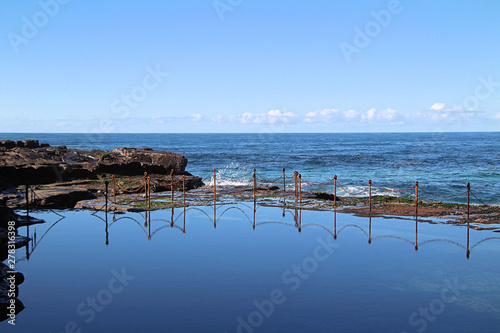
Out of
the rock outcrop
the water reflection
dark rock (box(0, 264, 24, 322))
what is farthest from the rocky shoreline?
dark rock (box(0, 264, 24, 322))

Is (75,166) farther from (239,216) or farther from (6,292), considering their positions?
(6,292)

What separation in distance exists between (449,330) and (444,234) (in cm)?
692

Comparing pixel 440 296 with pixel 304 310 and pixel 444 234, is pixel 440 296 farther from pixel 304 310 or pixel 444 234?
pixel 444 234

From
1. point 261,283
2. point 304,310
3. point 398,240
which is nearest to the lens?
point 304,310

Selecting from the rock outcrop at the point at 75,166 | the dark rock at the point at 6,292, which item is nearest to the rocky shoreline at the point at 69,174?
the rock outcrop at the point at 75,166

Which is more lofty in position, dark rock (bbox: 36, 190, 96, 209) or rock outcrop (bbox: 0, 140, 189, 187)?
rock outcrop (bbox: 0, 140, 189, 187)

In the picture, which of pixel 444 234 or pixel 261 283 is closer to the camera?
pixel 261 283

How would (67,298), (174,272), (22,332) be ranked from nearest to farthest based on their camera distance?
(22,332)
(67,298)
(174,272)

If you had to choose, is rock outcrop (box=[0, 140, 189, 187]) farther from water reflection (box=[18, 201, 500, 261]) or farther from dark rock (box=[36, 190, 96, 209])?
water reflection (box=[18, 201, 500, 261])

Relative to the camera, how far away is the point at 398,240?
1280cm

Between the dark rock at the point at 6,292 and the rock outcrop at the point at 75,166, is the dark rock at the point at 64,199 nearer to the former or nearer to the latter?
the rock outcrop at the point at 75,166

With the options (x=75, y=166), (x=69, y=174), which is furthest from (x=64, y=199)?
(x=75, y=166)

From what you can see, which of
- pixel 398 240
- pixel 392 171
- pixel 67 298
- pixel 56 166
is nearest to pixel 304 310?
pixel 67 298

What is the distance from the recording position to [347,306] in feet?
26.1
